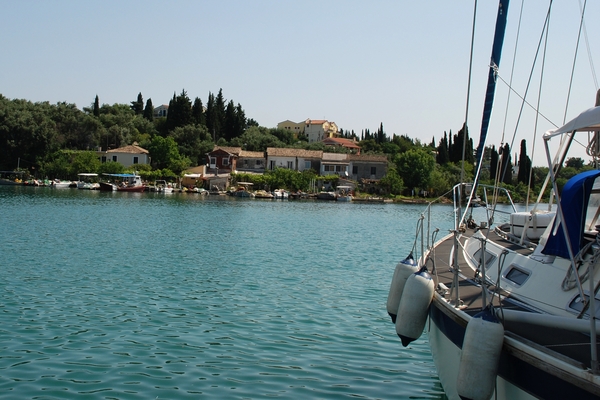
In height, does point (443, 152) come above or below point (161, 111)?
below

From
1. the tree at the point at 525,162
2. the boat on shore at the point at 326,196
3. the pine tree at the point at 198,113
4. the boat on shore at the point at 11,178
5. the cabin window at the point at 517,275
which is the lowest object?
the boat on shore at the point at 326,196

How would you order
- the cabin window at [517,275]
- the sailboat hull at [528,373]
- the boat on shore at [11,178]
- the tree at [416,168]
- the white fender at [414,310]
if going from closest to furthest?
1. the sailboat hull at [528,373]
2. the white fender at [414,310]
3. the cabin window at [517,275]
4. the boat on shore at [11,178]
5. the tree at [416,168]

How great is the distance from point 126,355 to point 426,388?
489 cm

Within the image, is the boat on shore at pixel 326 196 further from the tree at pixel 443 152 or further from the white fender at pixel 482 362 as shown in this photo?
the white fender at pixel 482 362

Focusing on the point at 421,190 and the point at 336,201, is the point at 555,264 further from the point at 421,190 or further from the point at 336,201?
the point at 421,190

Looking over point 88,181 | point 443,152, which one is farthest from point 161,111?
point 443,152

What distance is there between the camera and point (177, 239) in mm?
28969

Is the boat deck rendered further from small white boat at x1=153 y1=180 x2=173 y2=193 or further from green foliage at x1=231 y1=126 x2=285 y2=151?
green foliage at x1=231 y1=126 x2=285 y2=151

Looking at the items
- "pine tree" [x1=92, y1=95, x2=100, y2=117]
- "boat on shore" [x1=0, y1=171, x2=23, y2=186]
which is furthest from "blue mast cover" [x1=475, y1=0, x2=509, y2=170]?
"pine tree" [x1=92, y1=95, x2=100, y2=117]

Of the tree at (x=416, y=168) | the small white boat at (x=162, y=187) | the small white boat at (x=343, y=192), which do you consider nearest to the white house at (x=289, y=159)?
the small white boat at (x=343, y=192)

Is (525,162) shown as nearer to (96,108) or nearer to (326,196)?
(326,196)

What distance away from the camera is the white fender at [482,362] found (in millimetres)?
6500

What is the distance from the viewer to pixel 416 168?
3900 inches

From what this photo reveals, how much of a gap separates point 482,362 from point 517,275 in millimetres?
3452
